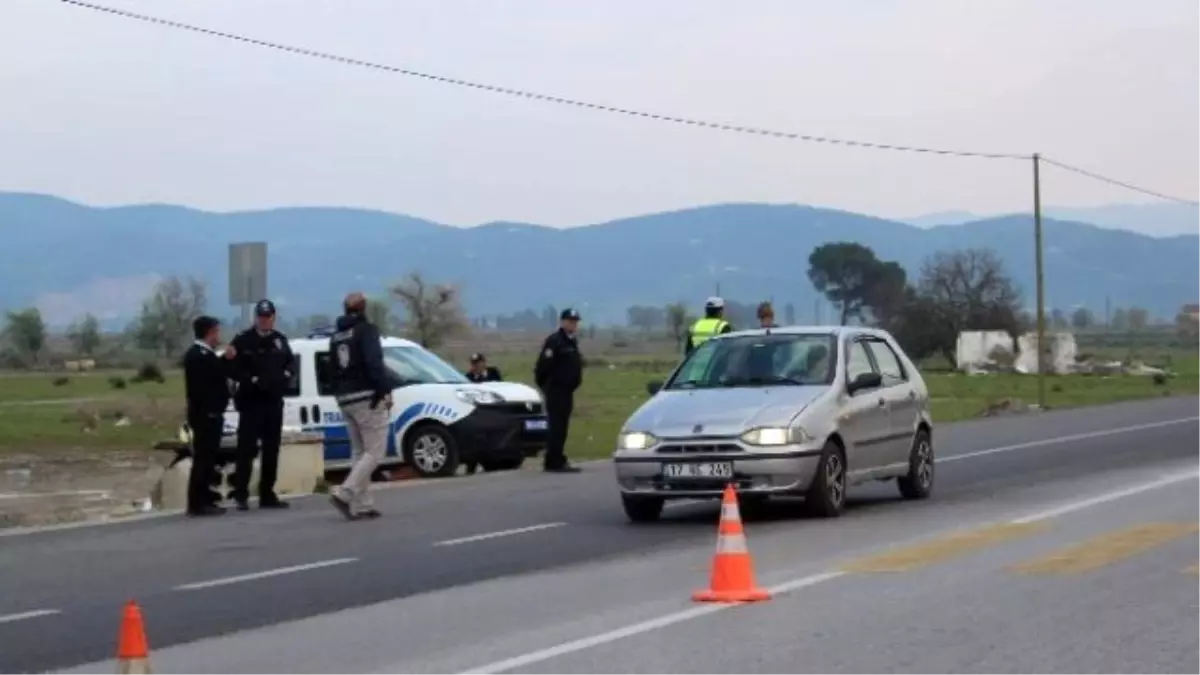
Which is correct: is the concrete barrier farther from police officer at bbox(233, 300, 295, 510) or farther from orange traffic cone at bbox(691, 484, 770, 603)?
orange traffic cone at bbox(691, 484, 770, 603)

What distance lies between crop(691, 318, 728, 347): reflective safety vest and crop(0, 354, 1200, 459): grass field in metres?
8.92

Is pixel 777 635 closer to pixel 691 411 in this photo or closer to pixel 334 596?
pixel 334 596

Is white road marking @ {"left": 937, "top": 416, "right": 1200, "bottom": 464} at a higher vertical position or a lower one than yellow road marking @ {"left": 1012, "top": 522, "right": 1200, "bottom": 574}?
higher

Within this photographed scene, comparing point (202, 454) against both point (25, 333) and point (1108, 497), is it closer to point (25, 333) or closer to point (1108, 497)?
point (1108, 497)

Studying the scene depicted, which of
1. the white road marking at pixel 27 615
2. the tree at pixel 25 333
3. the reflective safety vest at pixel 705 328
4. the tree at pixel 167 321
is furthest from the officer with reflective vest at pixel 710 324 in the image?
the tree at pixel 25 333

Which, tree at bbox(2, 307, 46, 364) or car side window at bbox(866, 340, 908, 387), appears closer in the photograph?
car side window at bbox(866, 340, 908, 387)

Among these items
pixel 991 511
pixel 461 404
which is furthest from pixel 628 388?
pixel 991 511

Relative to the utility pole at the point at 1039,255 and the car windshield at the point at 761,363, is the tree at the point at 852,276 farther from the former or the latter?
the car windshield at the point at 761,363

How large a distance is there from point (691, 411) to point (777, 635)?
609 centimetres

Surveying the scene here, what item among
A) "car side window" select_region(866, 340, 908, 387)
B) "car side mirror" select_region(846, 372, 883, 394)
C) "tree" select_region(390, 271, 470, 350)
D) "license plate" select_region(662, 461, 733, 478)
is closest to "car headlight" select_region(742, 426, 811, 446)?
"license plate" select_region(662, 461, 733, 478)

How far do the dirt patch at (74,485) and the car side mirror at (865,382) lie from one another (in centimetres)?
740

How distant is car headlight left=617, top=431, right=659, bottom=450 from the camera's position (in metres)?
15.8

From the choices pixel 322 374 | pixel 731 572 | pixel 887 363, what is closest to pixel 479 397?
Result: pixel 322 374

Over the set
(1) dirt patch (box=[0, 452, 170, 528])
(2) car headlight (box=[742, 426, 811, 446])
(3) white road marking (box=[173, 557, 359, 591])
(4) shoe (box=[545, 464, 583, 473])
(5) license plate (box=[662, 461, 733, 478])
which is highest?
(2) car headlight (box=[742, 426, 811, 446])
